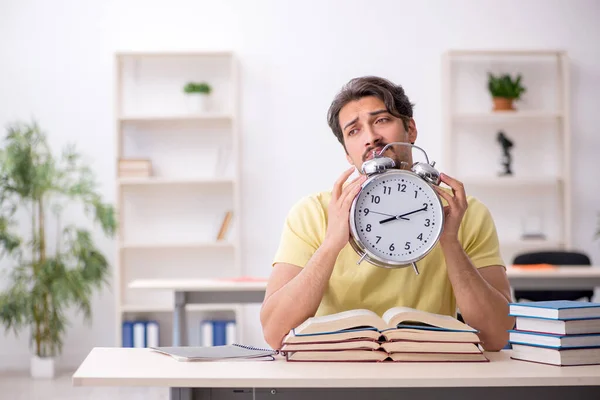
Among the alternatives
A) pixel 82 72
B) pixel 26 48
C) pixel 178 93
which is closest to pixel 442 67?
pixel 178 93

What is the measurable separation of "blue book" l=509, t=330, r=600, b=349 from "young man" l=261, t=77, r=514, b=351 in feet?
0.63

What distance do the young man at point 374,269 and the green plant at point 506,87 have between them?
4.00m

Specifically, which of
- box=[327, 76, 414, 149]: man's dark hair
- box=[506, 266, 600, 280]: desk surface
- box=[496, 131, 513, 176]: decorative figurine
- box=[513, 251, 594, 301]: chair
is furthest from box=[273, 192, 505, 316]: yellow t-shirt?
box=[496, 131, 513, 176]: decorative figurine

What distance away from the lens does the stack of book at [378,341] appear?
5.54 feet

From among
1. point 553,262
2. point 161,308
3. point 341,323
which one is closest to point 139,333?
point 161,308

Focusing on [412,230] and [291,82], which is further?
[291,82]

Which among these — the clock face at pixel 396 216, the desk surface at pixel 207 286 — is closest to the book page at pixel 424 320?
the clock face at pixel 396 216

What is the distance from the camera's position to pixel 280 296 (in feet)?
6.30

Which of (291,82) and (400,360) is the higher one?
(291,82)

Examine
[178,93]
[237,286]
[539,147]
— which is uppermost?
[178,93]

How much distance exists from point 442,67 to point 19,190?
3034 mm

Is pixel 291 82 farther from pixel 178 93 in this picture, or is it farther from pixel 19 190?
pixel 19 190

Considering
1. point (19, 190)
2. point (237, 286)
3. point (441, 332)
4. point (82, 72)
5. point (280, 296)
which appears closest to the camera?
point (441, 332)

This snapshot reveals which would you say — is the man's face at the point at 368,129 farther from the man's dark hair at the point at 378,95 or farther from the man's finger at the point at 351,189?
the man's finger at the point at 351,189
